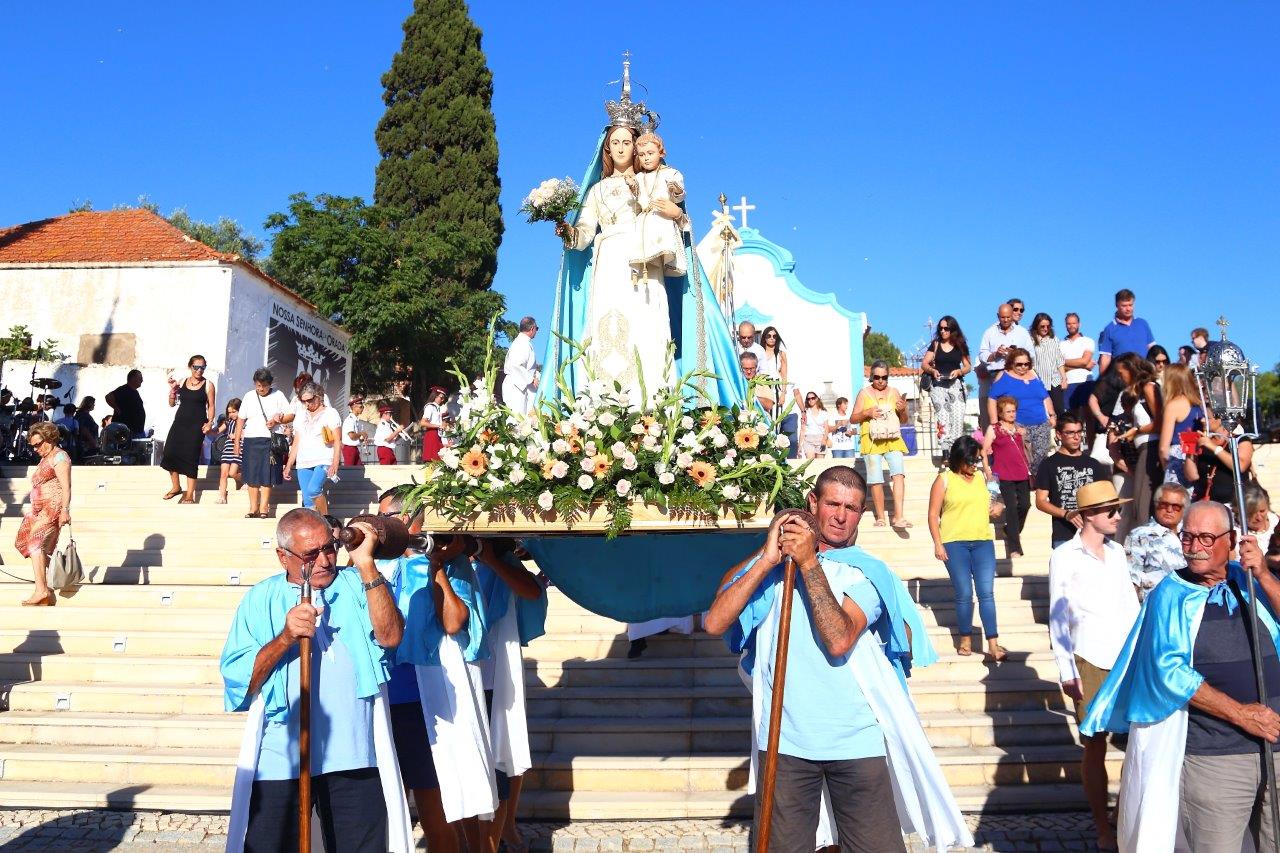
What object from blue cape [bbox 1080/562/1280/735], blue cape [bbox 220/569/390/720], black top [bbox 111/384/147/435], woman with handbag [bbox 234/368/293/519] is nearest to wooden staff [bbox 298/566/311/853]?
blue cape [bbox 220/569/390/720]

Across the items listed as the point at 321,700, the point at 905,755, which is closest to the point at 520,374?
the point at 321,700

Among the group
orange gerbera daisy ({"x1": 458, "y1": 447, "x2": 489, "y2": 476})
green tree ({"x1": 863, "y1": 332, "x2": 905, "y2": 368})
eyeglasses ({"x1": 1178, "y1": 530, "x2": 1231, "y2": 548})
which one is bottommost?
eyeglasses ({"x1": 1178, "y1": 530, "x2": 1231, "y2": 548})

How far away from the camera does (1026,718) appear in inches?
289

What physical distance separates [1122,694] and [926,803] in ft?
4.31

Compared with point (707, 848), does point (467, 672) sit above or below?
above

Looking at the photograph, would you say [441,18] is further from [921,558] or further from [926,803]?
[926,803]

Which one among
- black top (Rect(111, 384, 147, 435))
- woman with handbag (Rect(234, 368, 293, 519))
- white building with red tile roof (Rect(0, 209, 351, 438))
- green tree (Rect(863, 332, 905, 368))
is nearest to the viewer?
woman with handbag (Rect(234, 368, 293, 519))

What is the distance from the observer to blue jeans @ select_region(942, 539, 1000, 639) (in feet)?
26.5

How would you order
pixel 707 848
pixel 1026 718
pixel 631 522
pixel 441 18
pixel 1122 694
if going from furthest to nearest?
pixel 441 18
pixel 1026 718
pixel 707 848
pixel 1122 694
pixel 631 522

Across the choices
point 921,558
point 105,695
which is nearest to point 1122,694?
point 921,558

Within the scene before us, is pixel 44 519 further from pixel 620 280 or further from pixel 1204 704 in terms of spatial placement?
pixel 1204 704

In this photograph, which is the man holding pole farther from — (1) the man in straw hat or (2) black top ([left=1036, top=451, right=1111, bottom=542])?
(2) black top ([left=1036, top=451, right=1111, bottom=542])

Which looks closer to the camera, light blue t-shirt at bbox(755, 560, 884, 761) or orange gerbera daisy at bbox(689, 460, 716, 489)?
light blue t-shirt at bbox(755, 560, 884, 761)

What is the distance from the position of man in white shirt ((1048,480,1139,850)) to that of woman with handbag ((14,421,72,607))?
8.15 meters
